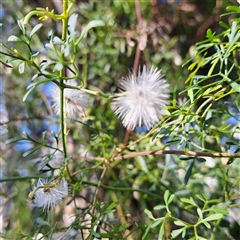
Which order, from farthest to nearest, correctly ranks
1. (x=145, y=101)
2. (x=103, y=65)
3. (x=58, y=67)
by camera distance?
(x=103, y=65)
(x=145, y=101)
(x=58, y=67)

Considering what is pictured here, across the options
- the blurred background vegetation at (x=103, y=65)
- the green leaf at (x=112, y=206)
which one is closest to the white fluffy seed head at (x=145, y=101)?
the green leaf at (x=112, y=206)

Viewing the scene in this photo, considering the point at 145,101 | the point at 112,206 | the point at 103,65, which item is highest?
the point at 103,65

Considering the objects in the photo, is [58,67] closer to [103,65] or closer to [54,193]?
[54,193]

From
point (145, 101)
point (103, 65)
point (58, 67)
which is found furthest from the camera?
Answer: point (103, 65)

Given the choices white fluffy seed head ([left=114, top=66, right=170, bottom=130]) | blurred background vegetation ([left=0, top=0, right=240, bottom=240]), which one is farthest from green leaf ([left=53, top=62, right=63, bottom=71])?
blurred background vegetation ([left=0, top=0, right=240, bottom=240])

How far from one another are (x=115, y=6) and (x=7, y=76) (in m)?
0.30

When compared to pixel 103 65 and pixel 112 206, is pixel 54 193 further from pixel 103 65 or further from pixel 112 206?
pixel 103 65

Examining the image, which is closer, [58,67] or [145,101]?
[58,67]

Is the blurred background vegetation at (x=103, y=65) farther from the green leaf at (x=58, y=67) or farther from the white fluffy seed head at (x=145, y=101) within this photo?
the green leaf at (x=58, y=67)

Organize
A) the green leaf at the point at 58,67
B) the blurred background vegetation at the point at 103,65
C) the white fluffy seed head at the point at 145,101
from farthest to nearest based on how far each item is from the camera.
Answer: the blurred background vegetation at the point at 103,65 → the white fluffy seed head at the point at 145,101 → the green leaf at the point at 58,67

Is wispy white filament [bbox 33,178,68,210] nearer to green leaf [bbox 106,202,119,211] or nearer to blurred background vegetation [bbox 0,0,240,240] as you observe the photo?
green leaf [bbox 106,202,119,211]

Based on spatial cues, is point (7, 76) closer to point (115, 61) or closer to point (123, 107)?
point (115, 61)

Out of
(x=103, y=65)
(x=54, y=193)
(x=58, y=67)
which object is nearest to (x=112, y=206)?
(x=54, y=193)

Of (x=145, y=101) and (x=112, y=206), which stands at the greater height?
(x=145, y=101)
